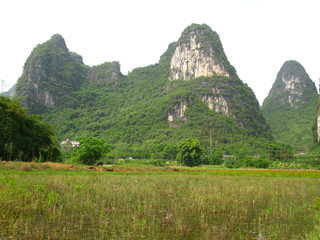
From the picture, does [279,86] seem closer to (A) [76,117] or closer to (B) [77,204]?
(A) [76,117]

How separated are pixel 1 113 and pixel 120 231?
26314 mm

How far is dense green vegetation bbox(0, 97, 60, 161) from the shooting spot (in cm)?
2658

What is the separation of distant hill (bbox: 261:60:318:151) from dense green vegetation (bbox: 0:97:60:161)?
367 feet

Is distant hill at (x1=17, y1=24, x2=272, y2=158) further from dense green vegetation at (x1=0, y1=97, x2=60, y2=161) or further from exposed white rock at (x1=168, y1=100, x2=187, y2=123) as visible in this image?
dense green vegetation at (x1=0, y1=97, x2=60, y2=161)

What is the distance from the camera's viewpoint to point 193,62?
131 metres

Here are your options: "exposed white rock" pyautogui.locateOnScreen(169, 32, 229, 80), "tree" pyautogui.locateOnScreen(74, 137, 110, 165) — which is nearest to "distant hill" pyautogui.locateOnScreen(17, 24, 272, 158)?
"exposed white rock" pyautogui.locateOnScreen(169, 32, 229, 80)

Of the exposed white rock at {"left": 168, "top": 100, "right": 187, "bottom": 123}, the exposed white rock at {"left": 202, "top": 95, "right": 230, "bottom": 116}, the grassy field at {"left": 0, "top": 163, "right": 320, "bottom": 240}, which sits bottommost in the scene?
the grassy field at {"left": 0, "top": 163, "right": 320, "bottom": 240}

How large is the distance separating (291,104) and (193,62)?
3221 inches

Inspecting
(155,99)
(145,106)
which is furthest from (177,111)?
(155,99)

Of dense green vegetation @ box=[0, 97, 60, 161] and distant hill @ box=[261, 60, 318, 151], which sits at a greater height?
distant hill @ box=[261, 60, 318, 151]

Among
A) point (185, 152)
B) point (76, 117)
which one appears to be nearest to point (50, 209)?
point (185, 152)

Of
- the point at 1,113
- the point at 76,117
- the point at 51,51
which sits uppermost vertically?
the point at 51,51

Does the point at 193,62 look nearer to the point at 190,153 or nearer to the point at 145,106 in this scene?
the point at 145,106

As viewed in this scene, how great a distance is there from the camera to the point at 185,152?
58375mm
